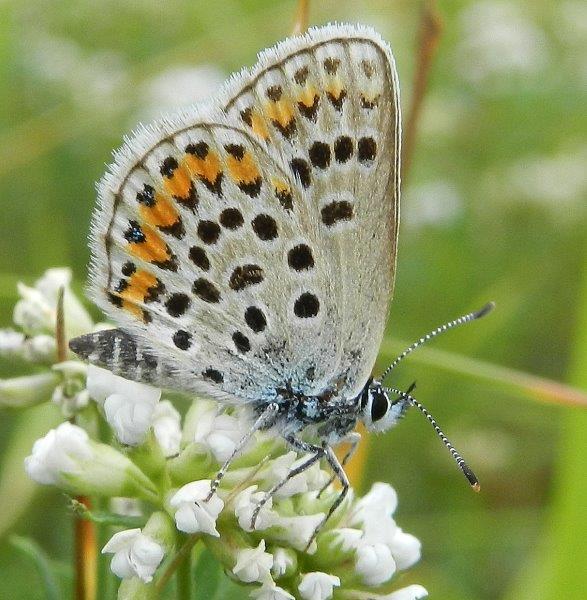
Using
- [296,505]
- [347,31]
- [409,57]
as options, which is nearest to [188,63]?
[409,57]

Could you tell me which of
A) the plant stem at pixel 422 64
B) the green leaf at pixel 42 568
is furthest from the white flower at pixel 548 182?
the green leaf at pixel 42 568

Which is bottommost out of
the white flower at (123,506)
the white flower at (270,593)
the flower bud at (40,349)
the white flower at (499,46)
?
the white flower at (270,593)

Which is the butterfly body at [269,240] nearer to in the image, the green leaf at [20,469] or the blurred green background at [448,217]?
the blurred green background at [448,217]

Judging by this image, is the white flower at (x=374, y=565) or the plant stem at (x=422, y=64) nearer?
the white flower at (x=374, y=565)

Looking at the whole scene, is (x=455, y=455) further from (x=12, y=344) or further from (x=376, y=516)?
(x=12, y=344)

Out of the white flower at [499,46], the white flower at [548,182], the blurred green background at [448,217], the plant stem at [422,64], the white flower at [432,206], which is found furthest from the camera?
the white flower at [499,46]

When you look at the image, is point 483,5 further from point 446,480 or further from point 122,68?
point 446,480

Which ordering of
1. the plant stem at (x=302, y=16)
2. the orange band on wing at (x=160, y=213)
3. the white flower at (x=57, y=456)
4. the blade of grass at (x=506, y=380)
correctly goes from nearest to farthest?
1. the white flower at (x=57, y=456)
2. the orange band on wing at (x=160, y=213)
3. the blade of grass at (x=506, y=380)
4. the plant stem at (x=302, y=16)
